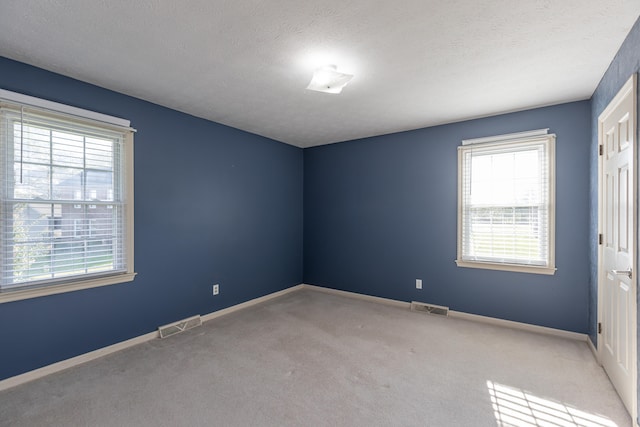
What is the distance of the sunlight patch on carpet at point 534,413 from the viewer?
187 cm

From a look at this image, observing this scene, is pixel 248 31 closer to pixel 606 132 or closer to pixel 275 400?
pixel 275 400

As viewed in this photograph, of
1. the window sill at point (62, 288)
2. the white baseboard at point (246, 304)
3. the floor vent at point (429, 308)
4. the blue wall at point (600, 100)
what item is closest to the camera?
the blue wall at point (600, 100)

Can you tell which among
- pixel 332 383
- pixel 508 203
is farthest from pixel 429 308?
pixel 332 383

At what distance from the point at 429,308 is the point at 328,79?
311 cm

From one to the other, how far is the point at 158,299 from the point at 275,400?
1.83m

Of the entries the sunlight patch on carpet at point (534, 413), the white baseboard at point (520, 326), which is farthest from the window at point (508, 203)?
the sunlight patch on carpet at point (534, 413)

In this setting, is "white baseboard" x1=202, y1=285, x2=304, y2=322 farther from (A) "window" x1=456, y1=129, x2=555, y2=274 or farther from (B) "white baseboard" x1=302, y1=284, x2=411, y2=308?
(A) "window" x1=456, y1=129, x2=555, y2=274

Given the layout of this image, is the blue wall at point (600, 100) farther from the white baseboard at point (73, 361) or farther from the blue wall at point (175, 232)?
the white baseboard at point (73, 361)

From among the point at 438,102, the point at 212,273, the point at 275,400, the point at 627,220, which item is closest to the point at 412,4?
the point at 438,102

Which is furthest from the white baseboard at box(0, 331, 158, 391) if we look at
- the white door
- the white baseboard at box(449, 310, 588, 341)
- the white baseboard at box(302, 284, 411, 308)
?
the white door

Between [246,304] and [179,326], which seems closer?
[179,326]

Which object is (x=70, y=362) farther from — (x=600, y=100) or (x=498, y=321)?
(x=600, y=100)

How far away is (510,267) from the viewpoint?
3.40 meters

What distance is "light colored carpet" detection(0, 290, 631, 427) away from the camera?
193 centimetres
